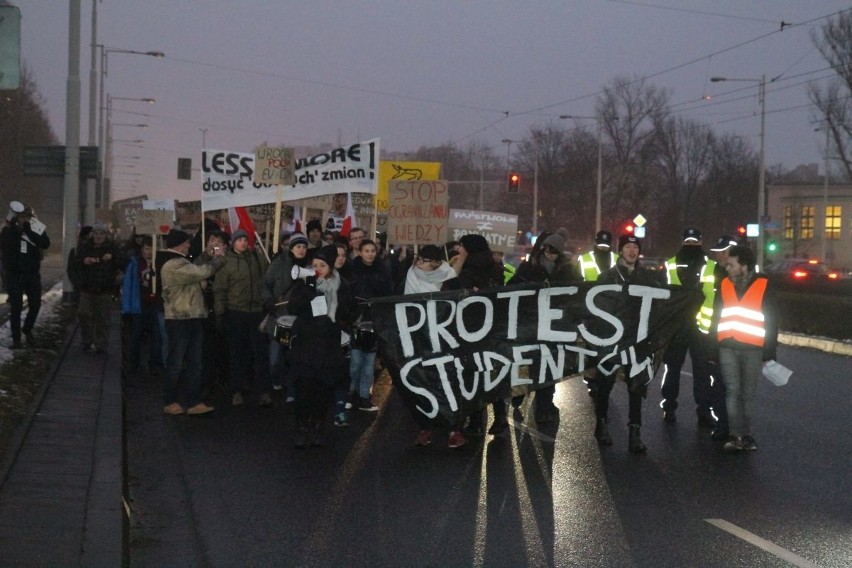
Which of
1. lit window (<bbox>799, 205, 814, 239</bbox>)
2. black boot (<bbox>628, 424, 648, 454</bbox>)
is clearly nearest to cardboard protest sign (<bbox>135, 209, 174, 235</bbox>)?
black boot (<bbox>628, 424, 648, 454</bbox>)

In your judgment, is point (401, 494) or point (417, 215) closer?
point (401, 494)

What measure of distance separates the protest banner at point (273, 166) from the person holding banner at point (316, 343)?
5.55 meters

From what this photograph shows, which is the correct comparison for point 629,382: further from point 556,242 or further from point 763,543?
point 763,543

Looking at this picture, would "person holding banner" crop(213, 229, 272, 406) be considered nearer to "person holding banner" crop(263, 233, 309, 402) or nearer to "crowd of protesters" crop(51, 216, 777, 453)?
"crowd of protesters" crop(51, 216, 777, 453)

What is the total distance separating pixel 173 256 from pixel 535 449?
3.98 m

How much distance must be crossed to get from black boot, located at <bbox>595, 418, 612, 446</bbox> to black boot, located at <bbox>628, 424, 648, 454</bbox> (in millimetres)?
309

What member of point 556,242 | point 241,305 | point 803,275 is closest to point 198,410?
point 241,305

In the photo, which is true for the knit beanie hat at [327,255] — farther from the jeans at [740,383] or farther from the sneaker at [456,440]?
the jeans at [740,383]

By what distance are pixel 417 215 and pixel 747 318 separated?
6900 mm

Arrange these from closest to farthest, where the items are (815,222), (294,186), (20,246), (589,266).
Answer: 1. (589,266)
2. (20,246)
3. (294,186)
4. (815,222)

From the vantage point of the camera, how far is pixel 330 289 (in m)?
10.0

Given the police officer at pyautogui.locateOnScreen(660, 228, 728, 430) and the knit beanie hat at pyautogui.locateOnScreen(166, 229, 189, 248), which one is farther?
the knit beanie hat at pyautogui.locateOnScreen(166, 229, 189, 248)

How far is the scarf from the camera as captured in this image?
32.6 ft

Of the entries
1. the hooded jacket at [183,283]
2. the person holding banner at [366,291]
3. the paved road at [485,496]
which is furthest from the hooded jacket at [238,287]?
the paved road at [485,496]
